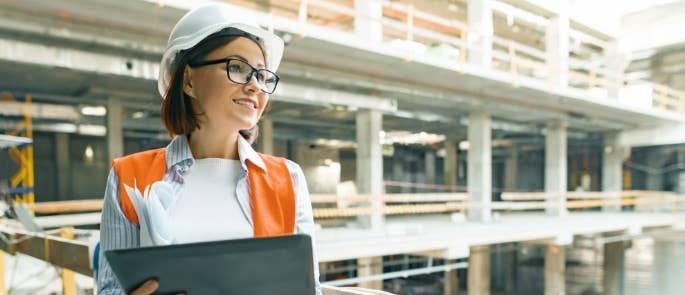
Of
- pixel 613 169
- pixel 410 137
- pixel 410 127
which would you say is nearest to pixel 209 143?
pixel 410 127

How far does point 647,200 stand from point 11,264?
18139mm

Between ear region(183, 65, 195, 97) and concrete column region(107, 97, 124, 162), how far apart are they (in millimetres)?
8941

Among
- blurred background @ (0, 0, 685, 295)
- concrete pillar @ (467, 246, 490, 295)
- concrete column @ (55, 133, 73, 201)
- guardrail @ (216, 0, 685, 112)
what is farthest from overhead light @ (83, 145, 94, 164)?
concrete pillar @ (467, 246, 490, 295)

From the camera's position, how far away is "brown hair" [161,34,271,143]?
1.22 m

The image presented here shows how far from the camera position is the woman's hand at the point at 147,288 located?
86cm

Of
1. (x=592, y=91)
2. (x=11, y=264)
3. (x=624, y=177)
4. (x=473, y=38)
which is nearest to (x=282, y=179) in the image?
(x=11, y=264)

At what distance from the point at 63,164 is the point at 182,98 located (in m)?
17.5

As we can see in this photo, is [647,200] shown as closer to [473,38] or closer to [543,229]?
[543,229]

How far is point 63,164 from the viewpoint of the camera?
15.5m

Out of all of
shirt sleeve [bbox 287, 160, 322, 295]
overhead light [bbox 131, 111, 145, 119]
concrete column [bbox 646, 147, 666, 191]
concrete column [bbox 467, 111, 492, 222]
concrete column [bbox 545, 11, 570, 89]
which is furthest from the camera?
concrete column [bbox 646, 147, 666, 191]

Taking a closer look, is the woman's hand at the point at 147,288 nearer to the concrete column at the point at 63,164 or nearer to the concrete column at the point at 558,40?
the concrete column at the point at 558,40

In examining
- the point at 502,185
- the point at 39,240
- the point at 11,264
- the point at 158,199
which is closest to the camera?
the point at 158,199

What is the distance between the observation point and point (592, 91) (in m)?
12.4

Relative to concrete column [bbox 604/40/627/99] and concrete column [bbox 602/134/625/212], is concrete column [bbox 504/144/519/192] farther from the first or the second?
concrete column [bbox 604/40/627/99]
